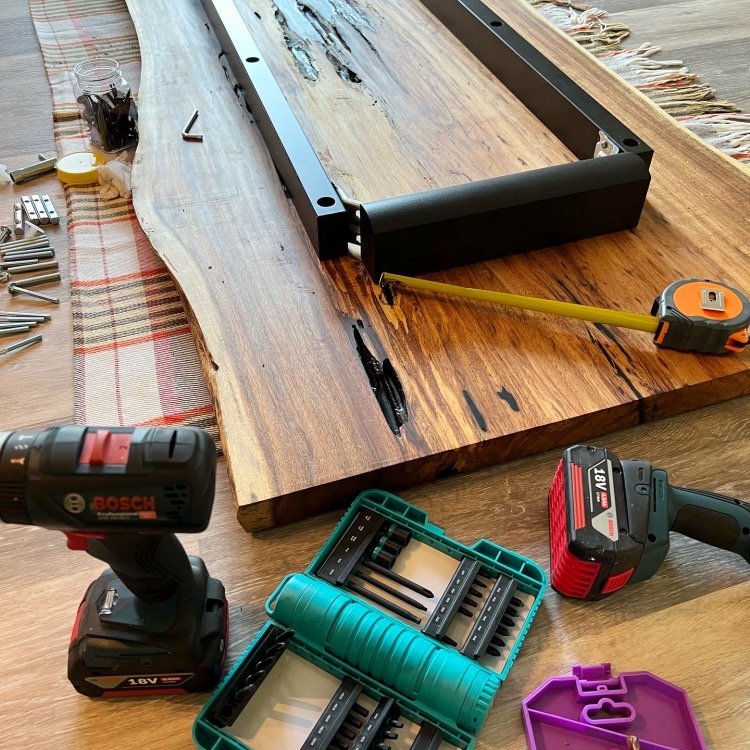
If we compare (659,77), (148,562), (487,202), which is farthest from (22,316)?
(659,77)

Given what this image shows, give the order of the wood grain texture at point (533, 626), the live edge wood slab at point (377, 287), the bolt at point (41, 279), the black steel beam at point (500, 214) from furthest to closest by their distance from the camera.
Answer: the bolt at point (41, 279), the black steel beam at point (500, 214), the live edge wood slab at point (377, 287), the wood grain texture at point (533, 626)

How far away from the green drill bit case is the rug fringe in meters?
0.96

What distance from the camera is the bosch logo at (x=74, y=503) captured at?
0.54 metres

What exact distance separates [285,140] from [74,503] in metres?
0.71

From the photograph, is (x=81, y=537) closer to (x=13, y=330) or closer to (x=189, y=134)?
(x=13, y=330)

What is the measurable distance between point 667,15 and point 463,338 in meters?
1.23

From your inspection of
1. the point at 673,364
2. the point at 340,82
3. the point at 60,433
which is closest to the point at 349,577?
the point at 60,433

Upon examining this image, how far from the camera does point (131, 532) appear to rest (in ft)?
1.84

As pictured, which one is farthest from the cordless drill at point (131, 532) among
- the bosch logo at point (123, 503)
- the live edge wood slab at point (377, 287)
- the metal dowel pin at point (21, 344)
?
the metal dowel pin at point (21, 344)

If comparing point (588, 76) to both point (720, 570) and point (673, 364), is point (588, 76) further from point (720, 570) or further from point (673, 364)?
point (720, 570)

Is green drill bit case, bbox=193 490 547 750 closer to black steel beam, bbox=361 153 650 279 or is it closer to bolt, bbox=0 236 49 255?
black steel beam, bbox=361 153 650 279

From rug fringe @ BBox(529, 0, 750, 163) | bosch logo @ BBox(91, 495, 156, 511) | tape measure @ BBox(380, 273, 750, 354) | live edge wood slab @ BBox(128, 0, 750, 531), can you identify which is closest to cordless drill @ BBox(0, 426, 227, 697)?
bosch logo @ BBox(91, 495, 156, 511)

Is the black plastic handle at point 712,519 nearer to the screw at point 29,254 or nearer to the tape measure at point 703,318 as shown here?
the tape measure at point 703,318

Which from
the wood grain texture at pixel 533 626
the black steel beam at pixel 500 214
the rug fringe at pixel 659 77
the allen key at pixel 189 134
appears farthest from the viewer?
the rug fringe at pixel 659 77
